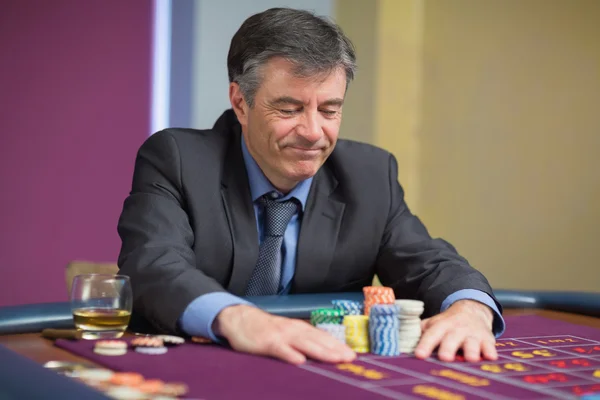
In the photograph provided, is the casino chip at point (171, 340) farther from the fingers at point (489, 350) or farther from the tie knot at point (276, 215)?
the tie knot at point (276, 215)

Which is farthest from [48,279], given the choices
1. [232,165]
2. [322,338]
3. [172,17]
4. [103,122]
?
[322,338]

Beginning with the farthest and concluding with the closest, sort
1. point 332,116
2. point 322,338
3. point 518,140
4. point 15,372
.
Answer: point 518,140
point 332,116
point 322,338
point 15,372

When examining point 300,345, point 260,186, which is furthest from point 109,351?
point 260,186

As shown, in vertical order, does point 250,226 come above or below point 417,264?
above

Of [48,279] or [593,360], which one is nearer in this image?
[593,360]

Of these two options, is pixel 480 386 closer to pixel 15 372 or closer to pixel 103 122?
pixel 15 372

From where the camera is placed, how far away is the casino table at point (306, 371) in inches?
56.9

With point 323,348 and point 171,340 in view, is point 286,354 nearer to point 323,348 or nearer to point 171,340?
point 323,348

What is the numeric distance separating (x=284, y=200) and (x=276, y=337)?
3.48 feet

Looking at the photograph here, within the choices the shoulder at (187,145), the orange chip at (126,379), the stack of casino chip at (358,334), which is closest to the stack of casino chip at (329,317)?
the stack of casino chip at (358,334)

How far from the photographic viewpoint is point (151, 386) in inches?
55.9

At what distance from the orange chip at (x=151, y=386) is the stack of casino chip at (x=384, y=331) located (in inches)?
21.0

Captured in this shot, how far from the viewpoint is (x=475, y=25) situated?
5.61m

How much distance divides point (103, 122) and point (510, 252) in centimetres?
258
